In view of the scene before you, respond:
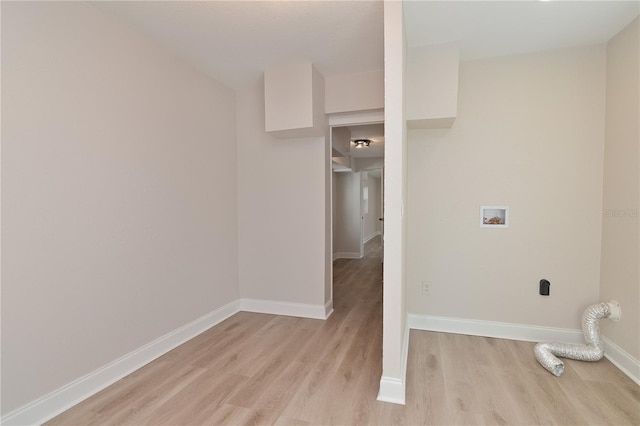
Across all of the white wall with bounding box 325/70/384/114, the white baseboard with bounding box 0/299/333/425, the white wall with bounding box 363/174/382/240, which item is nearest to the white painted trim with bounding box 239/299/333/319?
the white baseboard with bounding box 0/299/333/425

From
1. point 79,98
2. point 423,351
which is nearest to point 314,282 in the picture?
point 423,351

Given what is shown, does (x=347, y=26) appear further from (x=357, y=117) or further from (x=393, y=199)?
(x=393, y=199)

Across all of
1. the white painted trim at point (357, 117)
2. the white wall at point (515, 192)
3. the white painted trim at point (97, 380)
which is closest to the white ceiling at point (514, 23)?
the white wall at point (515, 192)

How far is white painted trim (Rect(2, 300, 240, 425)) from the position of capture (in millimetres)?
1596

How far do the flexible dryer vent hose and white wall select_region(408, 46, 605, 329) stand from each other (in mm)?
240

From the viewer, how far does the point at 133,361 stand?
7.14 feet

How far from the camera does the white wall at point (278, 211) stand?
3.19 meters

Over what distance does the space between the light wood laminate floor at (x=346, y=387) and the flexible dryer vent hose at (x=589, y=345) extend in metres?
0.08

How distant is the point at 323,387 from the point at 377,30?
2623 millimetres

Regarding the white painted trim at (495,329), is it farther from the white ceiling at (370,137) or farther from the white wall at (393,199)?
the white ceiling at (370,137)

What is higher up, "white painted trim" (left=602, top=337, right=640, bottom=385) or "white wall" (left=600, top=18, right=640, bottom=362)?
"white wall" (left=600, top=18, right=640, bottom=362)

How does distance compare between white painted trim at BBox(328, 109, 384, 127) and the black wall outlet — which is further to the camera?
white painted trim at BBox(328, 109, 384, 127)

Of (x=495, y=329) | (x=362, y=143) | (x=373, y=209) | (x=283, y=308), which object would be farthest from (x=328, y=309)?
(x=373, y=209)

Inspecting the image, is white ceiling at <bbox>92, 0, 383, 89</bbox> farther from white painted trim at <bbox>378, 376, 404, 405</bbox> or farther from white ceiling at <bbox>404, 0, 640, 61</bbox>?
white painted trim at <bbox>378, 376, 404, 405</bbox>
